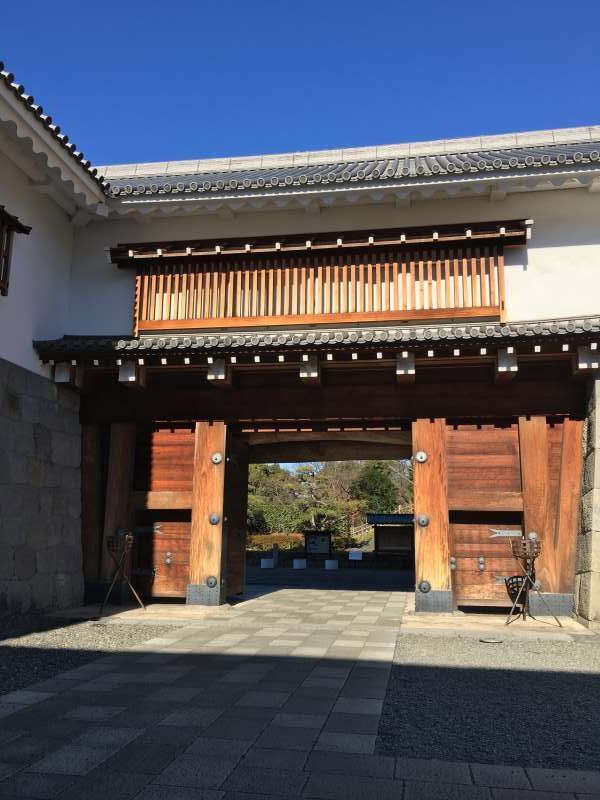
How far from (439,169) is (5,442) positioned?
295 inches

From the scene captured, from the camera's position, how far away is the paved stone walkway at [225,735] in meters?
3.04

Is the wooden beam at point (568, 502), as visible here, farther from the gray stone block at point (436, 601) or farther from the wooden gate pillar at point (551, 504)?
the gray stone block at point (436, 601)

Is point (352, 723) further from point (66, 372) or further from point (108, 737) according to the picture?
point (66, 372)

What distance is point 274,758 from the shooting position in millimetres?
3414

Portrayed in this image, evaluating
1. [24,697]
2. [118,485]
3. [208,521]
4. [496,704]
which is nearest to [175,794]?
[24,697]

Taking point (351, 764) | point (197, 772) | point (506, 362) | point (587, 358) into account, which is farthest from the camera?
point (506, 362)

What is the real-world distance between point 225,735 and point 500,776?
1.62 meters

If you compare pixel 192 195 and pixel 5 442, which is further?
pixel 192 195

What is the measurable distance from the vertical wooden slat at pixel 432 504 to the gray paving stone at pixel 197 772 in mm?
6018

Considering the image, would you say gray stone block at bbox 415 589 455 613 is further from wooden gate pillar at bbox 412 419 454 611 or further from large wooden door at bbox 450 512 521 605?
large wooden door at bbox 450 512 521 605

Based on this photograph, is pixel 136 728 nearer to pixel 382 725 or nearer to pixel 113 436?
pixel 382 725

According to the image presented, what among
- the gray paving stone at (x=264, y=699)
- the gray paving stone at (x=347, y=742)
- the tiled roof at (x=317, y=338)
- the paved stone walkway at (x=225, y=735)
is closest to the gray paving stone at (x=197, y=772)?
the paved stone walkway at (x=225, y=735)

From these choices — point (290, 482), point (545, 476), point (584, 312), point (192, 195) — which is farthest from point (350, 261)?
point (290, 482)

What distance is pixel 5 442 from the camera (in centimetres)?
838
